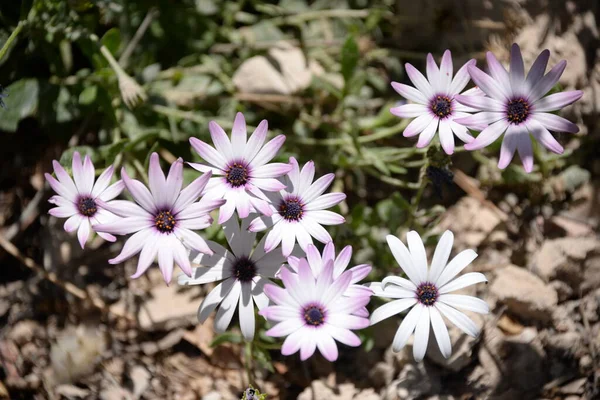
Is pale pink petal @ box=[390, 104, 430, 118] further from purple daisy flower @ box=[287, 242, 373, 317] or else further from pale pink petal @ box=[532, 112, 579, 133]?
purple daisy flower @ box=[287, 242, 373, 317]

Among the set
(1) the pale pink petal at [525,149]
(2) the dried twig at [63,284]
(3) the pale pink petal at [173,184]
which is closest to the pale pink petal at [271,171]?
(3) the pale pink petal at [173,184]

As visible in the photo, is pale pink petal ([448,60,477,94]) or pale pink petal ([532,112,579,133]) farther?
pale pink petal ([448,60,477,94])

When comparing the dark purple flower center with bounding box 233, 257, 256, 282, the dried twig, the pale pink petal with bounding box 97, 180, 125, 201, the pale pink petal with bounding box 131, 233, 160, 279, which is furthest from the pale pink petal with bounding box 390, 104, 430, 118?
the dried twig

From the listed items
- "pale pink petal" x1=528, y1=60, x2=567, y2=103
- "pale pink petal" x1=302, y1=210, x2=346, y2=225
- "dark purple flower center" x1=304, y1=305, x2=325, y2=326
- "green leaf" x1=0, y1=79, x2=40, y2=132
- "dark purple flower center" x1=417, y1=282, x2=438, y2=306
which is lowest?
"dark purple flower center" x1=304, y1=305, x2=325, y2=326

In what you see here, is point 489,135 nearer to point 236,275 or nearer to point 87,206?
point 236,275

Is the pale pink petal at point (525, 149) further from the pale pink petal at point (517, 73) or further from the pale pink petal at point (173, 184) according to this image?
the pale pink petal at point (173, 184)

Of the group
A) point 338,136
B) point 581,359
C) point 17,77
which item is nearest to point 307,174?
point 338,136

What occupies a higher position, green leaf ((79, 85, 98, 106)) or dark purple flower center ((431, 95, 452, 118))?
green leaf ((79, 85, 98, 106))

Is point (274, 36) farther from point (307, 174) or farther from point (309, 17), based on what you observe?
point (307, 174)
